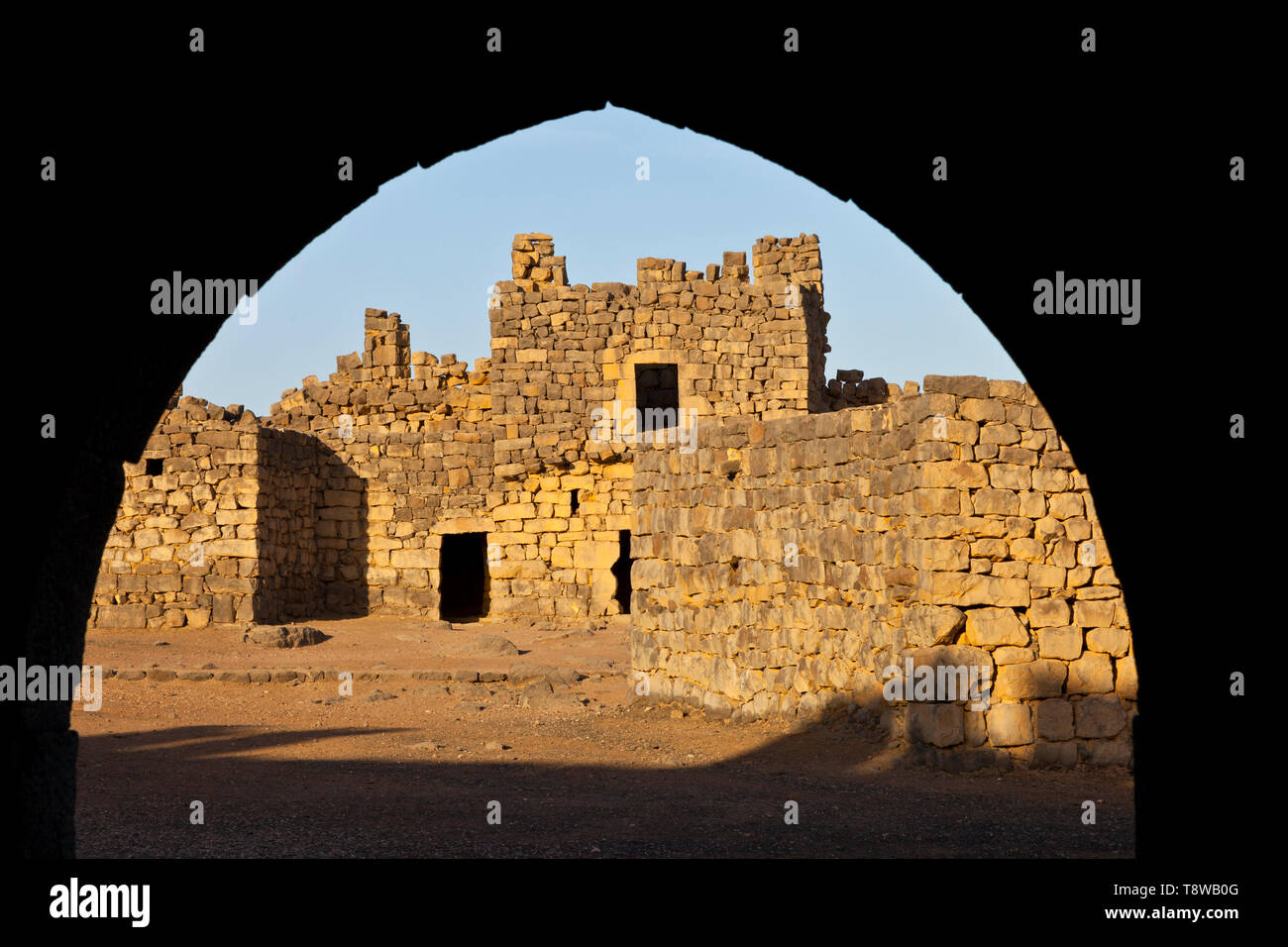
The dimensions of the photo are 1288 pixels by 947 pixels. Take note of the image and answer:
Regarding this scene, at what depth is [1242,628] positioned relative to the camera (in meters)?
2.59

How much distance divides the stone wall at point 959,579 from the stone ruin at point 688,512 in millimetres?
18

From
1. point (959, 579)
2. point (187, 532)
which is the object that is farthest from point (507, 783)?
point (187, 532)

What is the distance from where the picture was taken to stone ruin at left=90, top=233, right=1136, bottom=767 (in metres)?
8.04

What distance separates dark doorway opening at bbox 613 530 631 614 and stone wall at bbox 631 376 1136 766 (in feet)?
32.4

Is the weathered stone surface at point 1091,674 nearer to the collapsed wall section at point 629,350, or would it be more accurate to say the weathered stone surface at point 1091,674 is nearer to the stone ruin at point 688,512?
the stone ruin at point 688,512

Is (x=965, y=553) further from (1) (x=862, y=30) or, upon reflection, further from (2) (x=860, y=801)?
(1) (x=862, y=30)

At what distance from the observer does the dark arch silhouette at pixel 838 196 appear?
2.68 metres

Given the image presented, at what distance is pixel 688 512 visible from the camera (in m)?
10.8

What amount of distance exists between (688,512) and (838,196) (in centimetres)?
776

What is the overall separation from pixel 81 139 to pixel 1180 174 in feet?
8.14

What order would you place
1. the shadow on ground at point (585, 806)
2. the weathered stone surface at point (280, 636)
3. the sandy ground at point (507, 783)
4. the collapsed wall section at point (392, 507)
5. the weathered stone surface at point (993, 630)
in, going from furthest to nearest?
the collapsed wall section at point (392, 507), the weathered stone surface at point (280, 636), the weathered stone surface at point (993, 630), the sandy ground at point (507, 783), the shadow on ground at point (585, 806)

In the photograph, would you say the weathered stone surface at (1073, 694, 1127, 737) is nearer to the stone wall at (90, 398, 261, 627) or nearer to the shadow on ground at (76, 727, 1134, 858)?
the shadow on ground at (76, 727, 1134, 858)

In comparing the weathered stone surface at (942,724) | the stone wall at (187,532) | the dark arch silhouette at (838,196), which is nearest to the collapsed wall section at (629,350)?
the stone wall at (187,532)
